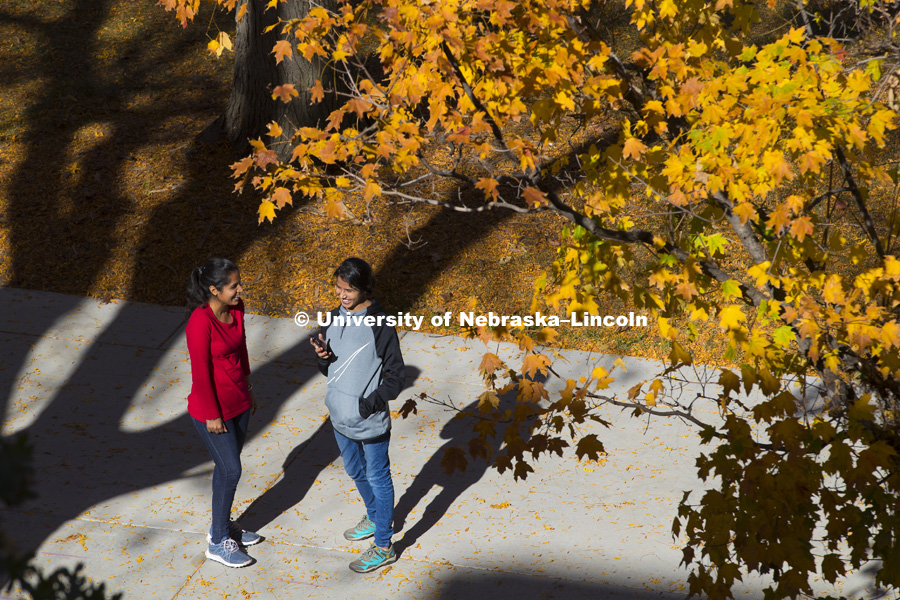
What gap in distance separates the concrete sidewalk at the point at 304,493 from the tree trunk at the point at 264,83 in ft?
11.1

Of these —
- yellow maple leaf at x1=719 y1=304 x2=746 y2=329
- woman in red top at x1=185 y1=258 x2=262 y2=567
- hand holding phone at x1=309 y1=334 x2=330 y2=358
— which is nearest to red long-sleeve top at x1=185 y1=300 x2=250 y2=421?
woman in red top at x1=185 y1=258 x2=262 y2=567

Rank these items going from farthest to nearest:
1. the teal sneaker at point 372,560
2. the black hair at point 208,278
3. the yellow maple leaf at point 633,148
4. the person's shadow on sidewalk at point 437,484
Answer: the person's shadow on sidewalk at point 437,484 → the teal sneaker at point 372,560 → the black hair at point 208,278 → the yellow maple leaf at point 633,148

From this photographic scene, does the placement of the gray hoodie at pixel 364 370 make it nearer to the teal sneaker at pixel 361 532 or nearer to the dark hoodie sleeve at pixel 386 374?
the dark hoodie sleeve at pixel 386 374

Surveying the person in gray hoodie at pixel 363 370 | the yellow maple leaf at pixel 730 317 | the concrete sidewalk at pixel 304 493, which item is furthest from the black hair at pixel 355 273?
the yellow maple leaf at pixel 730 317

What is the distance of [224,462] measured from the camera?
4363mm

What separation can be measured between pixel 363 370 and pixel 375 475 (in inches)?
22.6

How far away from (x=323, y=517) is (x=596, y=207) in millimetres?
2564

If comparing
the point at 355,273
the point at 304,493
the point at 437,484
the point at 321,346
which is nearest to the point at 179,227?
the point at 304,493

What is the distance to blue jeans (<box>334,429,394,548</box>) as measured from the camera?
14.3ft

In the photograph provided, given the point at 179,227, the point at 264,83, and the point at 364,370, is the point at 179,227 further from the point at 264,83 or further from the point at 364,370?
the point at 364,370

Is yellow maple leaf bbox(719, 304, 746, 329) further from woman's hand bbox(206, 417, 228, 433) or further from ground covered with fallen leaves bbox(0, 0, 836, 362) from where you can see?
ground covered with fallen leaves bbox(0, 0, 836, 362)

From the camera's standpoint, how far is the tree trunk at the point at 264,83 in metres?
8.96

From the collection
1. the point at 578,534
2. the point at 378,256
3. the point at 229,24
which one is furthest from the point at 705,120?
the point at 229,24

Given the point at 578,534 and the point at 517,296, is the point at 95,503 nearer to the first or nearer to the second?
the point at 578,534
